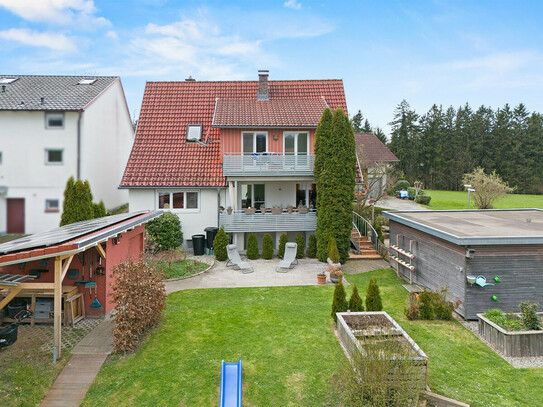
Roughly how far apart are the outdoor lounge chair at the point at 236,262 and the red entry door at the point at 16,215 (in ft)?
41.1

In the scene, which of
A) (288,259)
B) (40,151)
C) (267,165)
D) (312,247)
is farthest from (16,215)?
(312,247)

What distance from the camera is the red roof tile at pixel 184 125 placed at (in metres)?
19.0

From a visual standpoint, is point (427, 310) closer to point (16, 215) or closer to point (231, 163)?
point (231, 163)

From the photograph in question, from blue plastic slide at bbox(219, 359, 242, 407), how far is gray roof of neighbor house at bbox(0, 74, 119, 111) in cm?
1803

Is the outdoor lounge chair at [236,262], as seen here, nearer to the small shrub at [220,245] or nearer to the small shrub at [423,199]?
the small shrub at [220,245]

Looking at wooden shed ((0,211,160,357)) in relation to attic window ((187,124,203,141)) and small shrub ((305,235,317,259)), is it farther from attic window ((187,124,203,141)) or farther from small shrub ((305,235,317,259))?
attic window ((187,124,203,141))

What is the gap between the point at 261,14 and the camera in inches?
722

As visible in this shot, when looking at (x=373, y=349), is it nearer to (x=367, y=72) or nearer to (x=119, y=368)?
(x=119, y=368)

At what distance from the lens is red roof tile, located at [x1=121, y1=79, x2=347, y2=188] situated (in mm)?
19000

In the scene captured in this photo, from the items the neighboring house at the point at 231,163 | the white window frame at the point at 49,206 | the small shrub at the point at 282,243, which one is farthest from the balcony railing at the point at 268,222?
the white window frame at the point at 49,206

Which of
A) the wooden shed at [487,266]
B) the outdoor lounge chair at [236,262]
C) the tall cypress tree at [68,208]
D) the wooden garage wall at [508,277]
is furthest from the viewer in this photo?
the tall cypress tree at [68,208]

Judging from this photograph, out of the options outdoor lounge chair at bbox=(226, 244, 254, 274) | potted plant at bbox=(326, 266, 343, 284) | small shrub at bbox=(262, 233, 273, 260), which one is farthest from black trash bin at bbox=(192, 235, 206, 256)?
potted plant at bbox=(326, 266, 343, 284)

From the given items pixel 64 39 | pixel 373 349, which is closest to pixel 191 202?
pixel 373 349

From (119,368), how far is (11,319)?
14.3 ft
